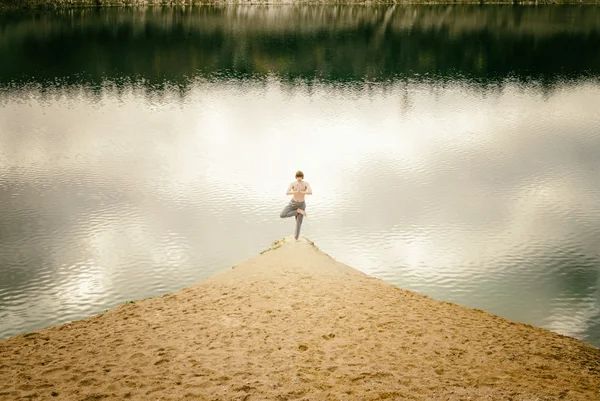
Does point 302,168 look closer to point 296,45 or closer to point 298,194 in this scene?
point 298,194

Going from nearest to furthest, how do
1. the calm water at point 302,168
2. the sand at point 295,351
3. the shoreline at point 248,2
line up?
the sand at point 295,351, the calm water at point 302,168, the shoreline at point 248,2

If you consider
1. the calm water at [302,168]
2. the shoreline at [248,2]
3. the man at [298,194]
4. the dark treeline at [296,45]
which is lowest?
the calm water at [302,168]

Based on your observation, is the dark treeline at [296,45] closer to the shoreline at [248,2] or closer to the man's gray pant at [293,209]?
the shoreline at [248,2]

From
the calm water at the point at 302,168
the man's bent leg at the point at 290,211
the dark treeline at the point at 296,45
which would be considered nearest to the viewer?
the man's bent leg at the point at 290,211

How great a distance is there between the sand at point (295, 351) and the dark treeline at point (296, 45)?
5628cm

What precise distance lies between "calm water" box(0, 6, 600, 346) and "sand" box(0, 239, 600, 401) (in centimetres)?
373

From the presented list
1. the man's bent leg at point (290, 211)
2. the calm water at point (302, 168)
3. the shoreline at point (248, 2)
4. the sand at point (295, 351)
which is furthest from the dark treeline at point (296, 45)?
the sand at point (295, 351)

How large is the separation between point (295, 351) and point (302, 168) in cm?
2490

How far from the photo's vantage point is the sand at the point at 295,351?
13.1m

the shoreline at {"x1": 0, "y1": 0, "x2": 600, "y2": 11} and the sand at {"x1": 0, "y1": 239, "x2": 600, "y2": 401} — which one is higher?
the shoreline at {"x1": 0, "y1": 0, "x2": 600, "y2": 11}

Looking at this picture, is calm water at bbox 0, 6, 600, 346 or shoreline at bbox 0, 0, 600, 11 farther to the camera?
shoreline at bbox 0, 0, 600, 11

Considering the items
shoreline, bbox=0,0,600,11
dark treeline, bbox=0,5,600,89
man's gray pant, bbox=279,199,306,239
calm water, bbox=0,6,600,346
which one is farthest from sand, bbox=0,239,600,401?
shoreline, bbox=0,0,600,11

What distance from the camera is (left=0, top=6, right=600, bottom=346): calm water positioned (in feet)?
80.3

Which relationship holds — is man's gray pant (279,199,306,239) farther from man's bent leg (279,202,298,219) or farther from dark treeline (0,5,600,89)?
dark treeline (0,5,600,89)
